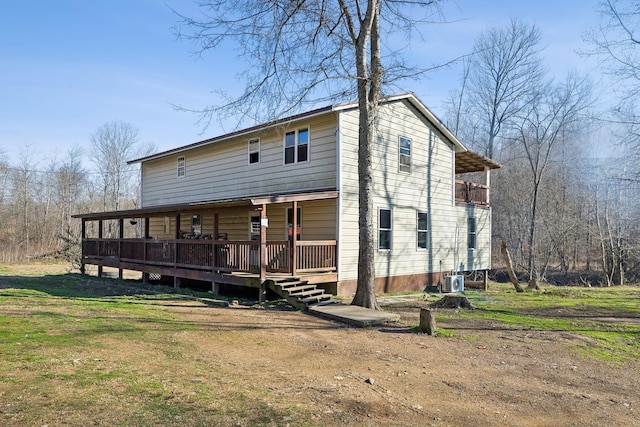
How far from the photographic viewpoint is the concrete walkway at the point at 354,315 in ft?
Result: 30.8

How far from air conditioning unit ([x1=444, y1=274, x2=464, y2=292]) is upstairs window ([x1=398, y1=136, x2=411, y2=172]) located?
14.3 ft

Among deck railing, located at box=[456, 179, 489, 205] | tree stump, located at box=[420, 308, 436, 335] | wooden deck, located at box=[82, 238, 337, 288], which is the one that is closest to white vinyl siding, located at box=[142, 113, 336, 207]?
wooden deck, located at box=[82, 238, 337, 288]

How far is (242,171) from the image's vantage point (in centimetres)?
1742

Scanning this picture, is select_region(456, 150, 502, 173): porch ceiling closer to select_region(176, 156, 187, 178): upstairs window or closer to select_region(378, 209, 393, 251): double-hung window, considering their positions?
select_region(378, 209, 393, 251): double-hung window

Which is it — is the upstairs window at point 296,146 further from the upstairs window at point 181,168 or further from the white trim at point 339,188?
the upstairs window at point 181,168

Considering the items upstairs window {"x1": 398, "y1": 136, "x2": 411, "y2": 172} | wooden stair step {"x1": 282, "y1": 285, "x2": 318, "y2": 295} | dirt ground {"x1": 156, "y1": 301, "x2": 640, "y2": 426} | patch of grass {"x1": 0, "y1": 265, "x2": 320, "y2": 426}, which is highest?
upstairs window {"x1": 398, "y1": 136, "x2": 411, "y2": 172}

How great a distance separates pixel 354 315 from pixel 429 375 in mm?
3839

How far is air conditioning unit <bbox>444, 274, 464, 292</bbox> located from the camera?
16.6m

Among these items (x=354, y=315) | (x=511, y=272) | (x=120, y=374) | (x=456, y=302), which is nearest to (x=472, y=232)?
(x=511, y=272)

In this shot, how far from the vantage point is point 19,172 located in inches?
1660

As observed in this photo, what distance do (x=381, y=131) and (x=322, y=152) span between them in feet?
8.16

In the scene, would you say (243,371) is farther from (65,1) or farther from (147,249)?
(147,249)

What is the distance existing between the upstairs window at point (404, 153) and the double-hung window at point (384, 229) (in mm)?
1984

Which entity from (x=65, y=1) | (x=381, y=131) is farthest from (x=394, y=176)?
(x=65, y=1)
